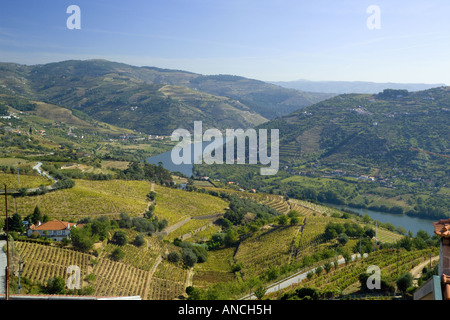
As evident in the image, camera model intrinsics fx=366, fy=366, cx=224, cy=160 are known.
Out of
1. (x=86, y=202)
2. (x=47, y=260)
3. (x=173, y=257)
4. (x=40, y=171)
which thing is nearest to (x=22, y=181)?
(x=40, y=171)

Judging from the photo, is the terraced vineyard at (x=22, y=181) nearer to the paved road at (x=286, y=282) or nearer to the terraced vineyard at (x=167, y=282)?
the terraced vineyard at (x=167, y=282)

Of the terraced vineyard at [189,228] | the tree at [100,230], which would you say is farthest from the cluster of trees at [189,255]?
the tree at [100,230]

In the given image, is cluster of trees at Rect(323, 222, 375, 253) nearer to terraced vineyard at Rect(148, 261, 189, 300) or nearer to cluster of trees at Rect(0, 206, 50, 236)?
terraced vineyard at Rect(148, 261, 189, 300)

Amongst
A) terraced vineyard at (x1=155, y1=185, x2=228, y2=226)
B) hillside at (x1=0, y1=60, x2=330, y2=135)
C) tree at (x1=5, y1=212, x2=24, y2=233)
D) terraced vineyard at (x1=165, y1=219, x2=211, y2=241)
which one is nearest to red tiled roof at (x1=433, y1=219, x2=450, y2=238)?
tree at (x1=5, y1=212, x2=24, y2=233)

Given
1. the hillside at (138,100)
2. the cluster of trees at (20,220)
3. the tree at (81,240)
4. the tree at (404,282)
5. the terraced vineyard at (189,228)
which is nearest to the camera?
the tree at (404,282)
